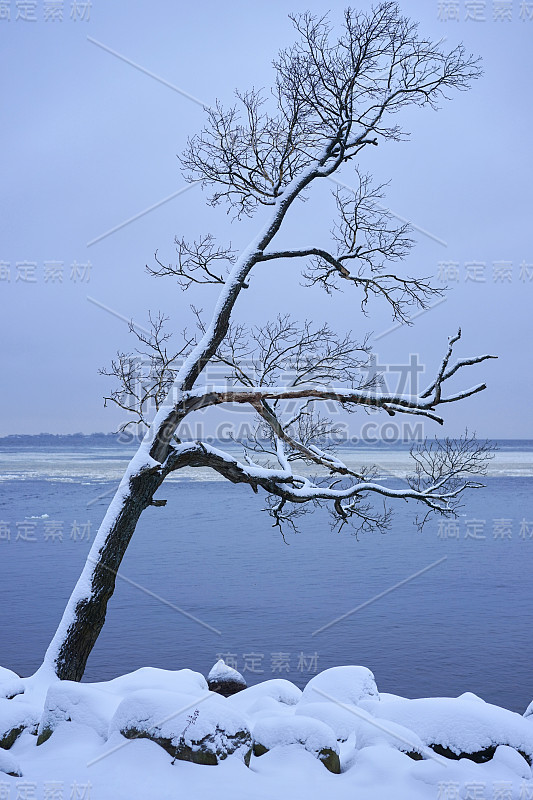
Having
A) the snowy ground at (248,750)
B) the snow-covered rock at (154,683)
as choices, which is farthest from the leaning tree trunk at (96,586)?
the snowy ground at (248,750)

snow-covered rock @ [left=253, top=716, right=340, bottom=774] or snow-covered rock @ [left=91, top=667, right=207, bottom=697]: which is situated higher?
snow-covered rock @ [left=253, top=716, right=340, bottom=774]

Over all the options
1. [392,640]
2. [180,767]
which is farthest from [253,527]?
[180,767]

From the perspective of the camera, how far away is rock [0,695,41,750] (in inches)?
215

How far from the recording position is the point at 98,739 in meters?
5.25

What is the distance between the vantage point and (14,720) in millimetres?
5570

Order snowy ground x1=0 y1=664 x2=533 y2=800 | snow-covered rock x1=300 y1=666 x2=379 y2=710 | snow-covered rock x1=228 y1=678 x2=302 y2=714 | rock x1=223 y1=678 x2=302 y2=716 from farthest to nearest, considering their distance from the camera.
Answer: snow-covered rock x1=228 y1=678 x2=302 y2=714 → rock x1=223 y1=678 x2=302 y2=716 → snow-covered rock x1=300 y1=666 x2=379 y2=710 → snowy ground x1=0 y1=664 x2=533 y2=800

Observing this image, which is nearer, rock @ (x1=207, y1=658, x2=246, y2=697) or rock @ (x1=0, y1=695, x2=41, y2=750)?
rock @ (x1=0, y1=695, x2=41, y2=750)

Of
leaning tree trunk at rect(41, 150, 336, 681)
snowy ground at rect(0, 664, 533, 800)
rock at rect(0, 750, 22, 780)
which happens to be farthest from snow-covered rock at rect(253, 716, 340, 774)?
leaning tree trunk at rect(41, 150, 336, 681)

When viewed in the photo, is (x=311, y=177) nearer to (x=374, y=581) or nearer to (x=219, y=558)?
(x=374, y=581)

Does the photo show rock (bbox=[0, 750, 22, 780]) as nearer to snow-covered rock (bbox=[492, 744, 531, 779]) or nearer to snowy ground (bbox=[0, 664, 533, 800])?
snowy ground (bbox=[0, 664, 533, 800])

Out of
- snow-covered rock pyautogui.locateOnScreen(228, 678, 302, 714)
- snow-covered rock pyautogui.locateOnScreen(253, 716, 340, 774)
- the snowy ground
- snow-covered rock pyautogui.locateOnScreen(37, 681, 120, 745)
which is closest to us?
the snowy ground

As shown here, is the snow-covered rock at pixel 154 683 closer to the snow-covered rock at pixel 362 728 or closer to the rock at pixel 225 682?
the snow-covered rock at pixel 362 728

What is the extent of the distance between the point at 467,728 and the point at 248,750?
1.69m

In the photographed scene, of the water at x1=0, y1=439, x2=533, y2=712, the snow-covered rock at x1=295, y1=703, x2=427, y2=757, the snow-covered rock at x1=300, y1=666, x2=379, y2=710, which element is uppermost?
the snow-covered rock at x1=295, y1=703, x2=427, y2=757
